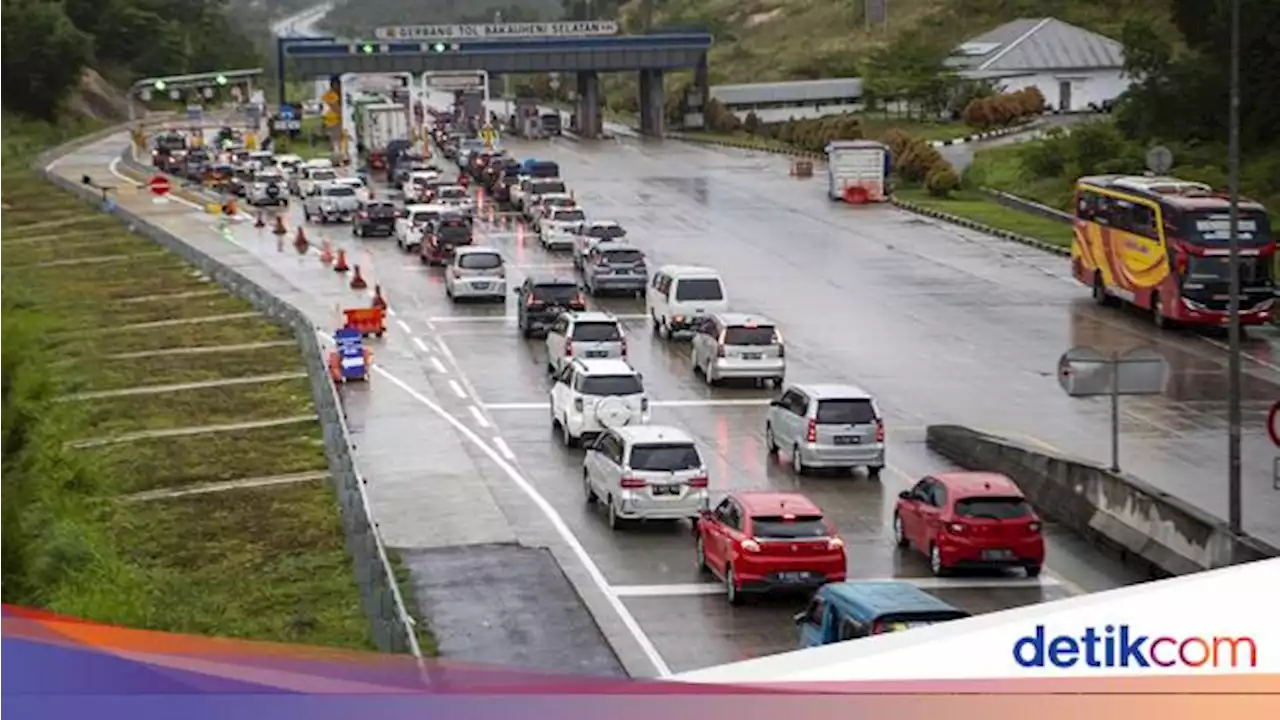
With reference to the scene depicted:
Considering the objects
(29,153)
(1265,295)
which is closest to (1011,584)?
(1265,295)

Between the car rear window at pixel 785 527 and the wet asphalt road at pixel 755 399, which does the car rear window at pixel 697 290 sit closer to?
the wet asphalt road at pixel 755 399

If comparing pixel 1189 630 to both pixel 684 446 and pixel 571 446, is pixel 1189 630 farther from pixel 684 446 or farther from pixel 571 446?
pixel 571 446

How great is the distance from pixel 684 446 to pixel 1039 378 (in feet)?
49.6

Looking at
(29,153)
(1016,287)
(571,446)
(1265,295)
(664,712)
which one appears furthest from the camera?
(29,153)

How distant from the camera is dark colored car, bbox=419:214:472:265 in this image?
62.8m

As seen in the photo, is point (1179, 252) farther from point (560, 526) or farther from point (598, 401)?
point (560, 526)

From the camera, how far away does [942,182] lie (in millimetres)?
81188

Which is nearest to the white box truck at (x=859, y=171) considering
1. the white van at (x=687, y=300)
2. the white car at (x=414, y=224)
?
the white car at (x=414, y=224)

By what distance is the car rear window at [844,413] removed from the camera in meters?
33.0

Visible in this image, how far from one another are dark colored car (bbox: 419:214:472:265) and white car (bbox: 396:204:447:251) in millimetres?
1127

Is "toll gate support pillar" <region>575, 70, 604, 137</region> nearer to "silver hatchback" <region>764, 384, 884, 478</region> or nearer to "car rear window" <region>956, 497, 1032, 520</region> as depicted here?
"silver hatchback" <region>764, 384, 884, 478</region>

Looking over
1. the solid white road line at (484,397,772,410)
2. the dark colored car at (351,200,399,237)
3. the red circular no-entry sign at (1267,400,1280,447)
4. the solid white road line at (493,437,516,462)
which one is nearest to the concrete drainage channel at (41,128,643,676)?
the solid white road line at (493,437,516,462)

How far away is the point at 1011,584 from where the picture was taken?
26688mm

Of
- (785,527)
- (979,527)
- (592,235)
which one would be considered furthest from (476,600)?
(592,235)
